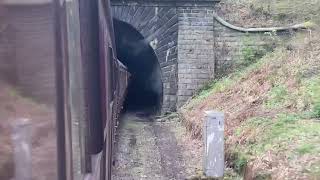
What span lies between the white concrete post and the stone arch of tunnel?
8.68m

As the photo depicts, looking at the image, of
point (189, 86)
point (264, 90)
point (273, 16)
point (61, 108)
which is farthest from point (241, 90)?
point (61, 108)

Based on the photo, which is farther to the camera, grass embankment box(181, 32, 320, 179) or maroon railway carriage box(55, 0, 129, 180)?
grass embankment box(181, 32, 320, 179)

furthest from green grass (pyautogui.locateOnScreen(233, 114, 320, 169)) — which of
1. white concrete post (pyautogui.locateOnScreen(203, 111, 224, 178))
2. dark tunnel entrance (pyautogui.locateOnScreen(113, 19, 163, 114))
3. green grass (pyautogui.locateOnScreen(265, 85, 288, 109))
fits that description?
dark tunnel entrance (pyautogui.locateOnScreen(113, 19, 163, 114))

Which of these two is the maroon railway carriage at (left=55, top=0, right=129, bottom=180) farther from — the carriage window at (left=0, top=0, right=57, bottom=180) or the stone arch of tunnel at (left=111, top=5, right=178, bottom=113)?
the stone arch of tunnel at (left=111, top=5, right=178, bottom=113)

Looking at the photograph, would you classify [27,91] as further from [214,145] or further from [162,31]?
[162,31]

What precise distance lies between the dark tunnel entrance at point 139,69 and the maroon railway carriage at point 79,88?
13.8 meters

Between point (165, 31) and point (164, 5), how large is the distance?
31.6 inches

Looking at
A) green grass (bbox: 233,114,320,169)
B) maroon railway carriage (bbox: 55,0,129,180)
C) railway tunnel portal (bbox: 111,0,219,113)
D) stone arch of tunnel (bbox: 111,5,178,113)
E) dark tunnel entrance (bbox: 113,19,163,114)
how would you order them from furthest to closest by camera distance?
1. dark tunnel entrance (bbox: 113,19,163,114)
2. stone arch of tunnel (bbox: 111,5,178,113)
3. railway tunnel portal (bbox: 111,0,219,113)
4. green grass (bbox: 233,114,320,169)
5. maroon railway carriage (bbox: 55,0,129,180)

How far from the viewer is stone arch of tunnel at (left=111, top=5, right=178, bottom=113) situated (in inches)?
620

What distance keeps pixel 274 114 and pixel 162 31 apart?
8230mm

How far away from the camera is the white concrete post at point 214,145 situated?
7051 mm

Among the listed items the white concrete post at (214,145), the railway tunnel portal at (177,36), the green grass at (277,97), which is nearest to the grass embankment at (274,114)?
the green grass at (277,97)

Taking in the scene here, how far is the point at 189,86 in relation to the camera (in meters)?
15.7

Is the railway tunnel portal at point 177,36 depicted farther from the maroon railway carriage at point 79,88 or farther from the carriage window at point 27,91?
the carriage window at point 27,91
